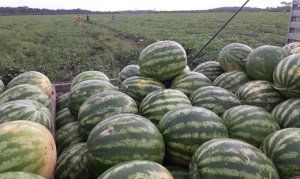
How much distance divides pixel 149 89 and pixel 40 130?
52.6 inches

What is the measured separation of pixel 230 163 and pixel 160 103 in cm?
98

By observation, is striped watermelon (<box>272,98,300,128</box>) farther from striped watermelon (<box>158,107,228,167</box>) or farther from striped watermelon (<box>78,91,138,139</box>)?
striped watermelon (<box>78,91,138,139</box>)

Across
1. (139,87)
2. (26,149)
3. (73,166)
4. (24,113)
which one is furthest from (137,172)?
(139,87)

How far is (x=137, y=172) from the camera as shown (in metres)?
1.75

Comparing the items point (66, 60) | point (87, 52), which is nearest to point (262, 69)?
point (66, 60)

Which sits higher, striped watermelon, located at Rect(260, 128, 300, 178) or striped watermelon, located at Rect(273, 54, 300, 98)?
striped watermelon, located at Rect(273, 54, 300, 98)

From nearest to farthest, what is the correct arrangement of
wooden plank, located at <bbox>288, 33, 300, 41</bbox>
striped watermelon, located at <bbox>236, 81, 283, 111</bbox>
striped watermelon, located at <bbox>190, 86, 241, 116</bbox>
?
striped watermelon, located at <bbox>190, 86, 241, 116</bbox>
striped watermelon, located at <bbox>236, 81, 283, 111</bbox>
wooden plank, located at <bbox>288, 33, 300, 41</bbox>

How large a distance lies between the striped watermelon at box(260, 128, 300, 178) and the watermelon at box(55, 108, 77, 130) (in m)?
1.74

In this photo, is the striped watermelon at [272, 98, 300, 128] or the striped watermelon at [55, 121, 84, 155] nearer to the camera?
the striped watermelon at [272, 98, 300, 128]

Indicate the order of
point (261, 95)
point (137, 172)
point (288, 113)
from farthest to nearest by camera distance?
1. point (261, 95)
2. point (288, 113)
3. point (137, 172)

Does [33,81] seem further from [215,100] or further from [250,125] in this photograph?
[250,125]

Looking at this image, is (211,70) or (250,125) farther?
(211,70)

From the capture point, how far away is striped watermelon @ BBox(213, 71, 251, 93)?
3.39 m

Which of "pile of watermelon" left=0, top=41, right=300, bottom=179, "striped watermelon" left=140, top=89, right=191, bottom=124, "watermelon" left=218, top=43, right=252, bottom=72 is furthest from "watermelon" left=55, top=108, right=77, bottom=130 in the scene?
"watermelon" left=218, top=43, right=252, bottom=72
